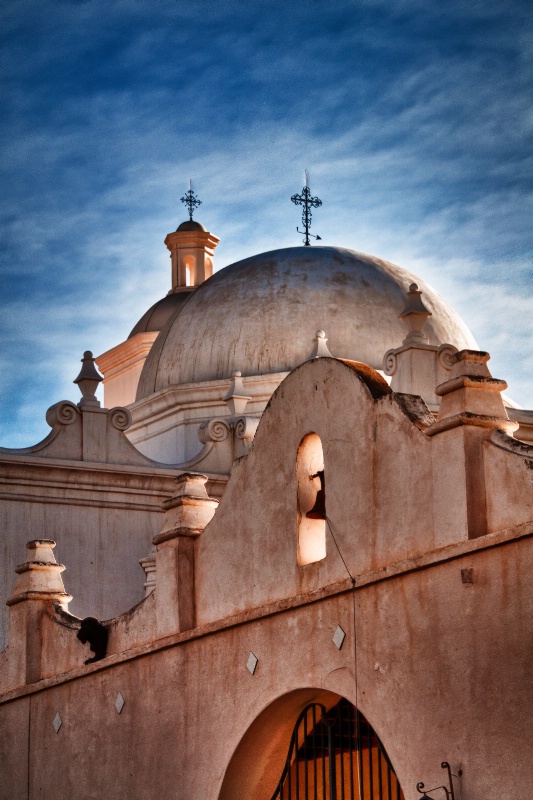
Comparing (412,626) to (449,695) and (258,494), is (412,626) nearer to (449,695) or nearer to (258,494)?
(449,695)

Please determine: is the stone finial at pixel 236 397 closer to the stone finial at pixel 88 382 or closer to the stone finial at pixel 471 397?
the stone finial at pixel 88 382

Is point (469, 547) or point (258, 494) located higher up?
point (258, 494)

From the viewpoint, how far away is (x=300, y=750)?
1532 cm

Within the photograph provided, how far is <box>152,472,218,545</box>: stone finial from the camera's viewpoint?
1661 cm

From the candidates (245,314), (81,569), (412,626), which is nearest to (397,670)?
(412,626)

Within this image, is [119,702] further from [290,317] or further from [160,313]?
[160,313]

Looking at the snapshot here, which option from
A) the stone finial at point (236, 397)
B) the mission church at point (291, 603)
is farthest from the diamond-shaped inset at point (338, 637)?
the stone finial at point (236, 397)

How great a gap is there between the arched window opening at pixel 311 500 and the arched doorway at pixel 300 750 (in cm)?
128

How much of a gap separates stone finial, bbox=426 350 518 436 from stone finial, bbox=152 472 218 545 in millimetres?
4459

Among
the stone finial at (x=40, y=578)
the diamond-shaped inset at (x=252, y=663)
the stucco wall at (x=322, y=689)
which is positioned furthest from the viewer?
the stone finial at (x=40, y=578)

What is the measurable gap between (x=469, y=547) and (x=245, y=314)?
17.0 m

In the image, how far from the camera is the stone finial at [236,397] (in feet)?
88.9

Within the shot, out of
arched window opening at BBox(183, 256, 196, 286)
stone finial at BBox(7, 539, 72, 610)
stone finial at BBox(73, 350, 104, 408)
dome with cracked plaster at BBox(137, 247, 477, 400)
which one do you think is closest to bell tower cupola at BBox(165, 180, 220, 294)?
arched window opening at BBox(183, 256, 196, 286)

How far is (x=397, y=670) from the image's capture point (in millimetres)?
12898
